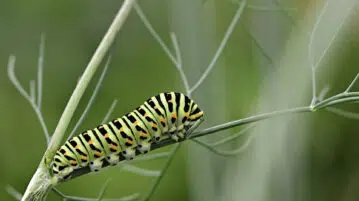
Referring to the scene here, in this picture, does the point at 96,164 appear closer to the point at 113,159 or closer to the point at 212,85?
the point at 113,159

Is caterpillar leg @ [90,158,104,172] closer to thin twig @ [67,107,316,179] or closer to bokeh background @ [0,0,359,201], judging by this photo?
thin twig @ [67,107,316,179]

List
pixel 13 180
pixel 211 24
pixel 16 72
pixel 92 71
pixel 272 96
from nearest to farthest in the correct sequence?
1. pixel 92 71
2. pixel 272 96
3. pixel 211 24
4. pixel 13 180
5. pixel 16 72

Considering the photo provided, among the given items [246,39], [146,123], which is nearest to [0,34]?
[246,39]

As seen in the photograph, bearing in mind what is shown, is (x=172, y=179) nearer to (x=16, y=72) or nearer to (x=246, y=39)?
(x=246, y=39)

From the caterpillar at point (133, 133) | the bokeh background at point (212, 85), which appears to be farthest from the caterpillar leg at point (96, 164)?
the bokeh background at point (212, 85)

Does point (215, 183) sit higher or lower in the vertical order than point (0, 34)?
lower

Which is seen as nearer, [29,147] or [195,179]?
[195,179]

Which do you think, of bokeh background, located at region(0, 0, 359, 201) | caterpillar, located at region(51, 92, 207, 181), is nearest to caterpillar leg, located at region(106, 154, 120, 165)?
caterpillar, located at region(51, 92, 207, 181)

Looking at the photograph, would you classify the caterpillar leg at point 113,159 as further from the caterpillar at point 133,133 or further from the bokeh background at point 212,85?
the bokeh background at point 212,85
